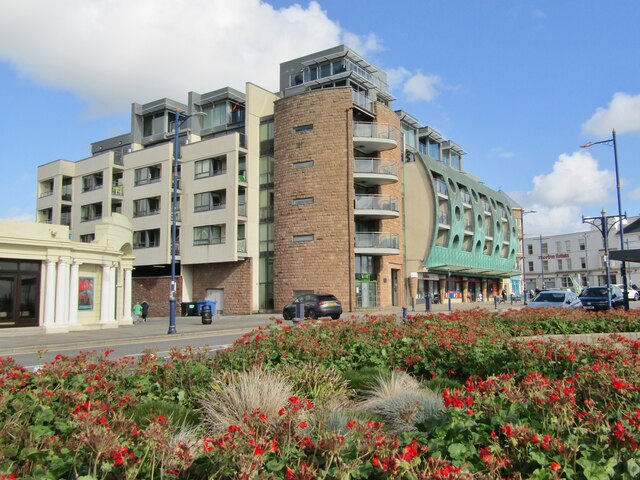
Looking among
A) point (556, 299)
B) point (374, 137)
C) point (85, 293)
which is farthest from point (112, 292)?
point (374, 137)

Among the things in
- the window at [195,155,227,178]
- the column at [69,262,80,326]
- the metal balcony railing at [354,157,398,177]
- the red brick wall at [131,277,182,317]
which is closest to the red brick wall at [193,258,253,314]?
the red brick wall at [131,277,182,317]

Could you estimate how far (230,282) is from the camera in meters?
43.0

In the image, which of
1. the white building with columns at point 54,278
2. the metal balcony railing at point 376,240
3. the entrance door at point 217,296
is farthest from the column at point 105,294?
the metal balcony railing at point 376,240

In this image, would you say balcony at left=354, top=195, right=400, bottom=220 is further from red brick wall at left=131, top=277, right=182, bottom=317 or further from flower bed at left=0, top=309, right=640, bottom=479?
flower bed at left=0, top=309, right=640, bottom=479

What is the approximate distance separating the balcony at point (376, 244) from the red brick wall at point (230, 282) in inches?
354

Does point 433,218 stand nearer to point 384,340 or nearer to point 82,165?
point 82,165

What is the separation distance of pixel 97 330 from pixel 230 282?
17935mm

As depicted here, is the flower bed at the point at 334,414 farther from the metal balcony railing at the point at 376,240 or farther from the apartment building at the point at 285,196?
the metal balcony railing at the point at 376,240

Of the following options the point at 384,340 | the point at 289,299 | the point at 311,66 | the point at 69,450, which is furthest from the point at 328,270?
the point at 69,450

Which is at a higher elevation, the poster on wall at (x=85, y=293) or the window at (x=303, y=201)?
the window at (x=303, y=201)

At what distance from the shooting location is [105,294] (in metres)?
26.9

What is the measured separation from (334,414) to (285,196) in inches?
1456

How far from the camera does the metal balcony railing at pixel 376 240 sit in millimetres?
40250

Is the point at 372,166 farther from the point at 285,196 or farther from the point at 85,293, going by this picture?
the point at 85,293
